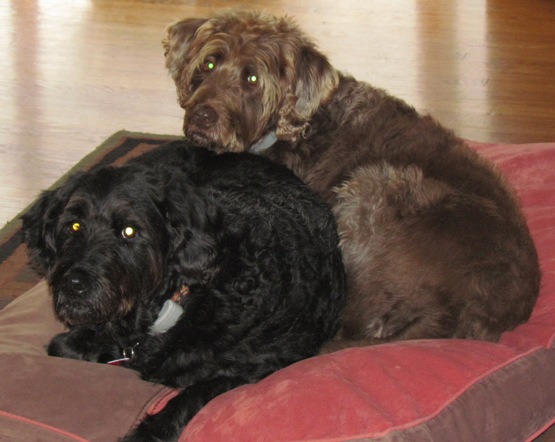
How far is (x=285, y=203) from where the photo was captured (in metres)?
3.54

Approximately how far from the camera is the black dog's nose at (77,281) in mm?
2742

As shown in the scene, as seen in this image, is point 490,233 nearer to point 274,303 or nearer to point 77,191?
point 274,303

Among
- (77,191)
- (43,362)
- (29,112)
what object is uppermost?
(77,191)

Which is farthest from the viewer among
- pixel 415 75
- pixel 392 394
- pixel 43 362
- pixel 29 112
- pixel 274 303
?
pixel 415 75

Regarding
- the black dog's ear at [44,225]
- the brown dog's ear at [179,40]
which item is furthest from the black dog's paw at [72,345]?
the brown dog's ear at [179,40]

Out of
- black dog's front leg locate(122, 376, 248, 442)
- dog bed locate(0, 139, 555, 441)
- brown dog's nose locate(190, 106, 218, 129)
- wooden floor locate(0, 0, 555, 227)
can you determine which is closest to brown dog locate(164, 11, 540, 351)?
brown dog's nose locate(190, 106, 218, 129)

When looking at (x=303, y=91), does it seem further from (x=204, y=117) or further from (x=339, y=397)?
(x=339, y=397)

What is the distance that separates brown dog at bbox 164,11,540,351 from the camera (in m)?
3.29

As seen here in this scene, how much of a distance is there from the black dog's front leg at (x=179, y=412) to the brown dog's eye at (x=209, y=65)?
1741 mm

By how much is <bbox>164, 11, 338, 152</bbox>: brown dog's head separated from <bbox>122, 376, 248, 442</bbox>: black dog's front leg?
1.41 meters

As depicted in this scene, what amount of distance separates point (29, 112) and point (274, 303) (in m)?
3.91

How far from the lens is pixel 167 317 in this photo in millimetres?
3033

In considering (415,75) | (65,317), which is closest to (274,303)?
(65,317)

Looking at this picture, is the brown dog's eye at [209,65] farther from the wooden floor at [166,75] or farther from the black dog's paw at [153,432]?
the black dog's paw at [153,432]
